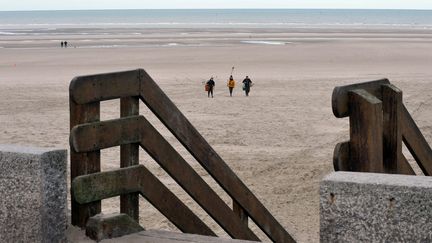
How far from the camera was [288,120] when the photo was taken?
19406 mm

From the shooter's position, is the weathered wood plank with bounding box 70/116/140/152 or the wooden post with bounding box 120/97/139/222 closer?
the weathered wood plank with bounding box 70/116/140/152

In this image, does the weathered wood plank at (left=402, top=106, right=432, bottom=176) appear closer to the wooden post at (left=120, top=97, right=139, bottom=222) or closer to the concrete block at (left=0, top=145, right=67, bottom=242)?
the wooden post at (left=120, top=97, right=139, bottom=222)

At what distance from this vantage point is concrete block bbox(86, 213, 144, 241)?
411 cm

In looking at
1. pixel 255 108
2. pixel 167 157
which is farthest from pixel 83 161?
pixel 255 108

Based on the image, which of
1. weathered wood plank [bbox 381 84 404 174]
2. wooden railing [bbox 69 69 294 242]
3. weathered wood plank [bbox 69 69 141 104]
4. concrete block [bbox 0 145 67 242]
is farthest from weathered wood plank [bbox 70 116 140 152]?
weathered wood plank [bbox 381 84 404 174]

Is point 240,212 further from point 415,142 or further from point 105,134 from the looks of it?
point 105,134

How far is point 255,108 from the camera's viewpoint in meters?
22.0

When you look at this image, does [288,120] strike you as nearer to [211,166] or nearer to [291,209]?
[291,209]

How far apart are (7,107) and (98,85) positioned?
18928 mm

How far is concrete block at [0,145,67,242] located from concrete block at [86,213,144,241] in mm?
295

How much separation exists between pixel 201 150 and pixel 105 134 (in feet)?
2.87

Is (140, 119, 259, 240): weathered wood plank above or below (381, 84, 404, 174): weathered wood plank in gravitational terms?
below

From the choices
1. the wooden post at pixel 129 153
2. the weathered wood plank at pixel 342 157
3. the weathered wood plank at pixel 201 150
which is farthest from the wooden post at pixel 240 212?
the weathered wood plank at pixel 342 157

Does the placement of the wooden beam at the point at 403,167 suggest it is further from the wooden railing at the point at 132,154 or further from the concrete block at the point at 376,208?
the concrete block at the point at 376,208
